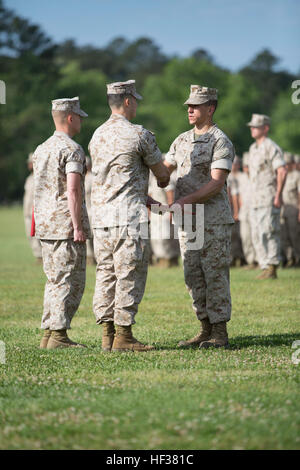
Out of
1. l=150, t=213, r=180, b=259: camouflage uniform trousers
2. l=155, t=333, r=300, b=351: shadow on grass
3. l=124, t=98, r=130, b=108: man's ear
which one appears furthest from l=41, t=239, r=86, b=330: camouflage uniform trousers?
l=150, t=213, r=180, b=259: camouflage uniform trousers

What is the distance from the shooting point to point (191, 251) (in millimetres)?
8664

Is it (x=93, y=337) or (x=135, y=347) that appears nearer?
(x=135, y=347)

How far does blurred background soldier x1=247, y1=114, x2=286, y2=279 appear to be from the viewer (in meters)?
15.6

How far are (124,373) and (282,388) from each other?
1.39 m

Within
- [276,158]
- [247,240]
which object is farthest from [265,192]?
[247,240]

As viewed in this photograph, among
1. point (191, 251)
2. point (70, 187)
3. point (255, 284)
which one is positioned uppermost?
point (70, 187)

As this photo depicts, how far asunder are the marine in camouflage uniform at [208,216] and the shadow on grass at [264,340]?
28 centimetres

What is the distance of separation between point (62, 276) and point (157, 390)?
96.4 inches

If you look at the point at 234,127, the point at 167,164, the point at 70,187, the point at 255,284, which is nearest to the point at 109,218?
the point at 70,187

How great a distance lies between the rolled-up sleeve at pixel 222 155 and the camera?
836cm

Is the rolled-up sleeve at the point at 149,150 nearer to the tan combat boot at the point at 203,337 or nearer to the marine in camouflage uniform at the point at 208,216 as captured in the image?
the marine in camouflage uniform at the point at 208,216

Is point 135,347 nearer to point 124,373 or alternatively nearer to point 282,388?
point 124,373

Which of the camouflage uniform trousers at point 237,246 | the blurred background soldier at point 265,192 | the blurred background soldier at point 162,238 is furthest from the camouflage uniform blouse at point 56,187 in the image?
the camouflage uniform trousers at point 237,246

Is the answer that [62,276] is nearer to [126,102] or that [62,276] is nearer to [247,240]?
[126,102]
